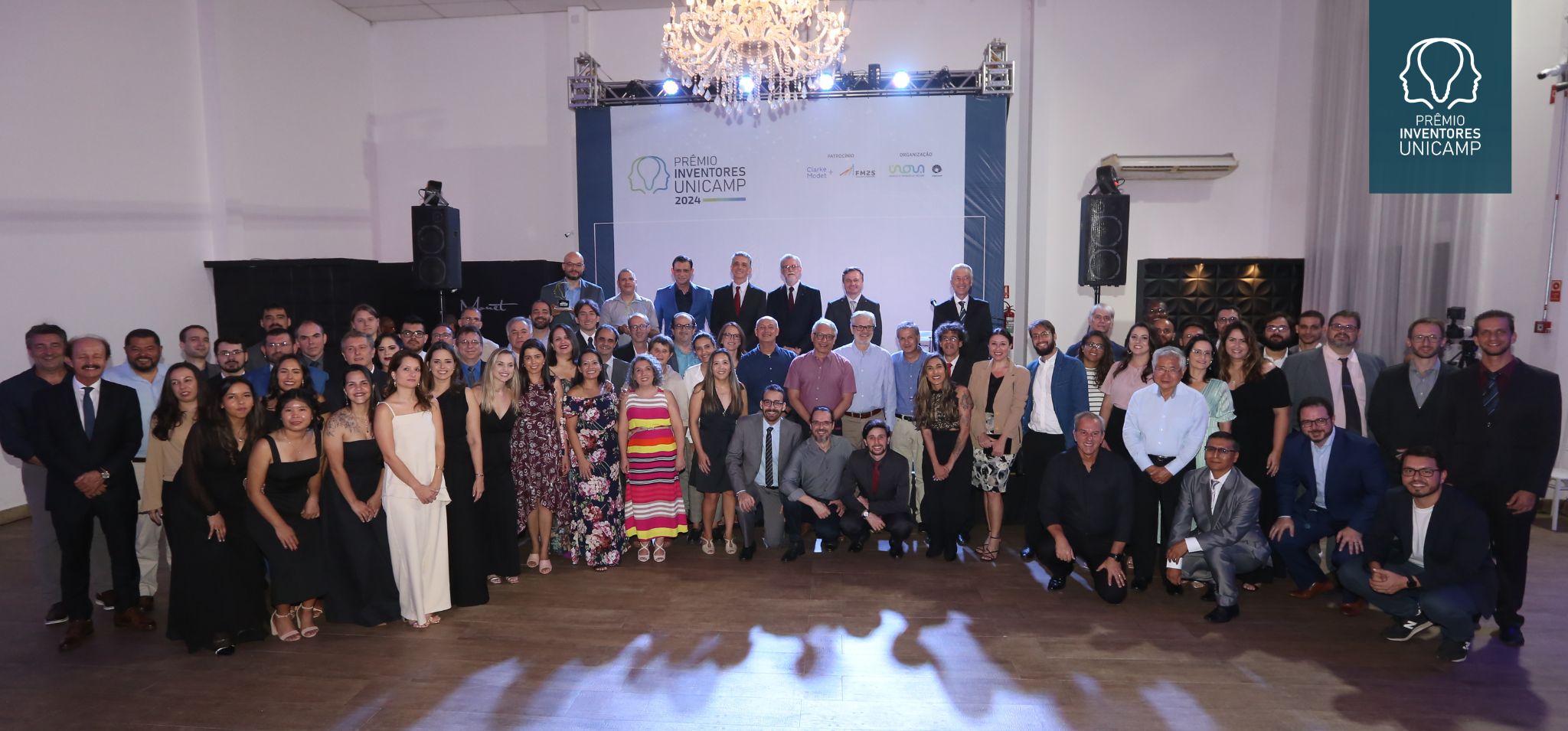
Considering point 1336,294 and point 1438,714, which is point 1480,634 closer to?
point 1438,714

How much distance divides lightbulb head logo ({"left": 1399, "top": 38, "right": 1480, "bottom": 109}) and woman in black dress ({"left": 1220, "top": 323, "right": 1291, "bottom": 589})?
5.65ft

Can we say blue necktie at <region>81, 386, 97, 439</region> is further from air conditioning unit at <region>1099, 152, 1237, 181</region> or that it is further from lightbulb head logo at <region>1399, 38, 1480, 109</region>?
air conditioning unit at <region>1099, 152, 1237, 181</region>

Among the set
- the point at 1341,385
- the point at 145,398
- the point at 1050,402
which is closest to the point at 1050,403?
the point at 1050,402

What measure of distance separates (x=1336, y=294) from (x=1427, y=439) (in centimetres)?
428

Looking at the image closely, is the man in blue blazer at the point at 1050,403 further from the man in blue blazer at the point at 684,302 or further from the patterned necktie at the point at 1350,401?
the man in blue blazer at the point at 684,302

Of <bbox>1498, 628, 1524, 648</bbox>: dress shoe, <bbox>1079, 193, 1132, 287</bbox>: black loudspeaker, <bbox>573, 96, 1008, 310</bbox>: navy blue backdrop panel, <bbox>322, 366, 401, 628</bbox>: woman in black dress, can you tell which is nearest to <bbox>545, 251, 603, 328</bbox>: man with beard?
<bbox>322, 366, 401, 628</bbox>: woman in black dress

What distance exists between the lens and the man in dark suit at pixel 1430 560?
3.60 meters

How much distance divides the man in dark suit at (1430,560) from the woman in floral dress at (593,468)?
385 cm

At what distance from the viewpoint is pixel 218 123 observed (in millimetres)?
7730

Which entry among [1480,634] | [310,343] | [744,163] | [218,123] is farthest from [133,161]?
[1480,634]

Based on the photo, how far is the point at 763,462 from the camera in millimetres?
5129

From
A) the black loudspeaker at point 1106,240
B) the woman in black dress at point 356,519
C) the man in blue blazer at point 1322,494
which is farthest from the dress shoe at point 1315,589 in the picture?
the woman in black dress at point 356,519

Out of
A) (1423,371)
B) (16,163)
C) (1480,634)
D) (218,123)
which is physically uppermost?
(218,123)

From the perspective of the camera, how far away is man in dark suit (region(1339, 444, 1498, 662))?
11.8 feet
